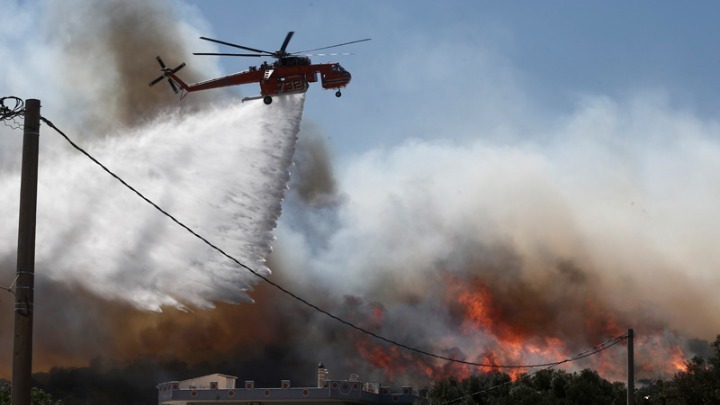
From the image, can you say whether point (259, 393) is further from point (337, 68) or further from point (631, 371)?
point (631, 371)

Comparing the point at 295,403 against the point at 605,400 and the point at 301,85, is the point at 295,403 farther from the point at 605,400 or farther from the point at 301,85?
the point at 301,85

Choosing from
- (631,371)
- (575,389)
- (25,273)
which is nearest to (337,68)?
(575,389)

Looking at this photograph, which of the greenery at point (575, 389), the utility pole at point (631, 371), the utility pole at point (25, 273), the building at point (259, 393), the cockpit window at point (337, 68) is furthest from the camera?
the building at point (259, 393)

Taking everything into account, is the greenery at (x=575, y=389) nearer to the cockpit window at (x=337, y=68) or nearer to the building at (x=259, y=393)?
the building at (x=259, y=393)

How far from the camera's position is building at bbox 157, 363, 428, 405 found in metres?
117

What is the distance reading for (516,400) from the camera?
325 feet

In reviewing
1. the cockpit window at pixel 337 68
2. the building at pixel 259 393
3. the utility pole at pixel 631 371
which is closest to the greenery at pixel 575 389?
the building at pixel 259 393

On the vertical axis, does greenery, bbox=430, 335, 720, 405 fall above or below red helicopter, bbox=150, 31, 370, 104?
below

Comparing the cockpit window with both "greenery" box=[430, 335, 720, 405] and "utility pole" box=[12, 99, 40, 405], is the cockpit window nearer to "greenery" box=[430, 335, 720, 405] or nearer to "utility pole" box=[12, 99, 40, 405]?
"greenery" box=[430, 335, 720, 405]

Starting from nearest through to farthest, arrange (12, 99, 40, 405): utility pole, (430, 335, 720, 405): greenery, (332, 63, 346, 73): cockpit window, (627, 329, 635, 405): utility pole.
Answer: (12, 99, 40, 405): utility pole
(627, 329, 635, 405): utility pole
(430, 335, 720, 405): greenery
(332, 63, 346, 73): cockpit window

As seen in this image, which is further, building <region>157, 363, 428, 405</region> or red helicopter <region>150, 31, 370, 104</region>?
building <region>157, 363, 428, 405</region>

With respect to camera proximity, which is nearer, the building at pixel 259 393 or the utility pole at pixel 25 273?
the utility pole at pixel 25 273

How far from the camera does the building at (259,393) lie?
117 m

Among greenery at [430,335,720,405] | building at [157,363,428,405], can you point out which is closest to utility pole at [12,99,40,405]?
greenery at [430,335,720,405]
